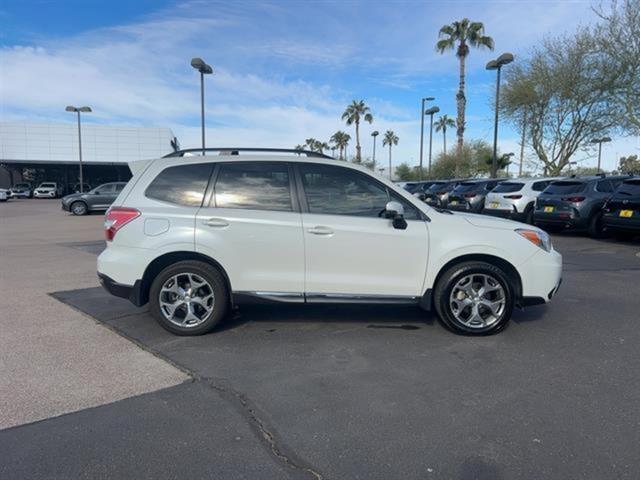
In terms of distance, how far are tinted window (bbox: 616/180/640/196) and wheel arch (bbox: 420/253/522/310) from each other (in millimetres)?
7857

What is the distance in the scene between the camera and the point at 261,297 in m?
4.83

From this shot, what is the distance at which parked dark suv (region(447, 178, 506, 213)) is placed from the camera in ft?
60.7

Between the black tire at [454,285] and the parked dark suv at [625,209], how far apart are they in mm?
7812

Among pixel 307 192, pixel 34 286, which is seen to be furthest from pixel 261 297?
pixel 34 286

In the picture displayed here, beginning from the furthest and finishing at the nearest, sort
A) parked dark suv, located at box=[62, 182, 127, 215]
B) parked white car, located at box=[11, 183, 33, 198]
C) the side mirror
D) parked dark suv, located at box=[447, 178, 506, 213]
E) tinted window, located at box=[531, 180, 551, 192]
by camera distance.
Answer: parked white car, located at box=[11, 183, 33, 198], parked dark suv, located at box=[62, 182, 127, 215], parked dark suv, located at box=[447, 178, 506, 213], tinted window, located at box=[531, 180, 551, 192], the side mirror

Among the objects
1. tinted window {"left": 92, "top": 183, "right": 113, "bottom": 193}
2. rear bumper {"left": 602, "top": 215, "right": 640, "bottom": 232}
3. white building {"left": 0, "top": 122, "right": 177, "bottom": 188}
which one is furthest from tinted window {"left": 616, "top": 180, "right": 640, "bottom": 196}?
white building {"left": 0, "top": 122, "right": 177, "bottom": 188}

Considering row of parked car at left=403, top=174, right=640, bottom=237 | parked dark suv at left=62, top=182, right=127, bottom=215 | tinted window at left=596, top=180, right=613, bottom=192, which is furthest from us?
parked dark suv at left=62, top=182, right=127, bottom=215

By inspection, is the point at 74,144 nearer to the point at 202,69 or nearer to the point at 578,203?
the point at 202,69

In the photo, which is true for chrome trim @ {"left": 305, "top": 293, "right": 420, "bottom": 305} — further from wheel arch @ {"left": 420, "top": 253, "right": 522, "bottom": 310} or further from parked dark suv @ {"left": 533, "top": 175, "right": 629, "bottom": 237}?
parked dark suv @ {"left": 533, "top": 175, "right": 629, "bottom": 237}

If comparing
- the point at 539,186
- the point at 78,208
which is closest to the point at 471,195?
the point at 539,186

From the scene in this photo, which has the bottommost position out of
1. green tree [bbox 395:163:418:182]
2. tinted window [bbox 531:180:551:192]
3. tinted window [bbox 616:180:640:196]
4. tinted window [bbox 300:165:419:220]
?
tinted window [bbox 300:165:419:220]

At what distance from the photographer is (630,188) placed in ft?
36.1

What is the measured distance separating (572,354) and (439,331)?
1.24 m

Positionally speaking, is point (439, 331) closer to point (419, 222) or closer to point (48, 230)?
point (419, 222)
